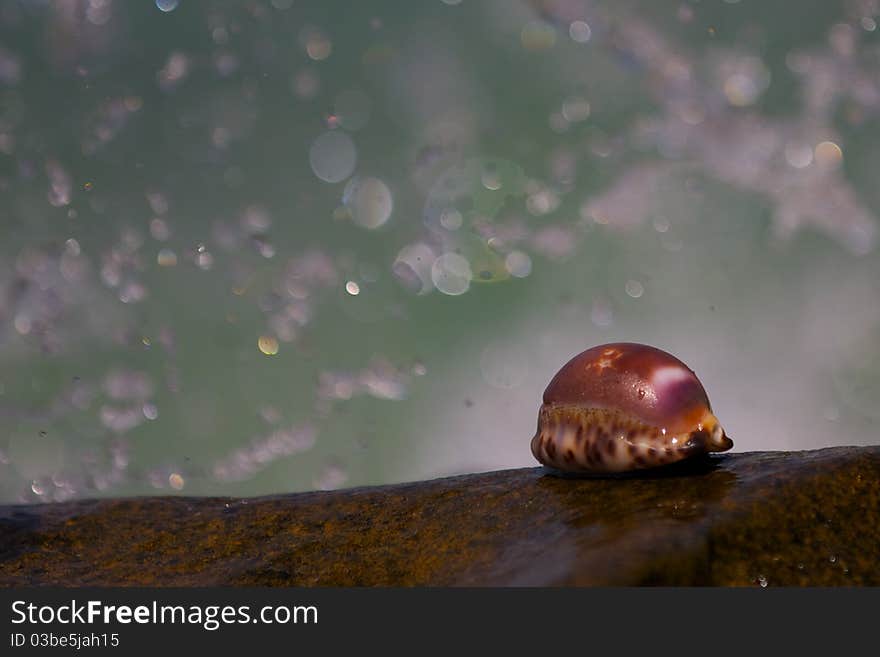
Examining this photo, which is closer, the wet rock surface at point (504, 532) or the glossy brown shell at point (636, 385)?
the wet rock surface at point (504, 532)

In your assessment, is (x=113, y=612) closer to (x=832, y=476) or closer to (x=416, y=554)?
(x=416, y=554)

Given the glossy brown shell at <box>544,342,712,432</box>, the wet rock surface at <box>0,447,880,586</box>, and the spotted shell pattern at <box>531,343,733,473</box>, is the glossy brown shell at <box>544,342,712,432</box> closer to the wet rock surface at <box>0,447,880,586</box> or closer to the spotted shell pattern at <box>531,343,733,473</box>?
the spotted shell pattern at <box>531,343,733,473</box>

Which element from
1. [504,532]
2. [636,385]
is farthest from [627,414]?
[504,532]

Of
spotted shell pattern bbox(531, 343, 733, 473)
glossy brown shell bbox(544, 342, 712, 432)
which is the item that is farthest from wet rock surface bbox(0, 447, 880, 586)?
glossy brown shell bbox(544, 342, 712, 432)

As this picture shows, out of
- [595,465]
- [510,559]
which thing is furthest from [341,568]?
[595,465]

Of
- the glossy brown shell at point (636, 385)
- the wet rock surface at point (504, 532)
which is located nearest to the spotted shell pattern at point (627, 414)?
the glossy brown shell at point (636, 385)

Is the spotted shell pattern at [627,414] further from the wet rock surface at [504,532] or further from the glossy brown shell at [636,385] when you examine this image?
the wet rock surface at [504,532]
